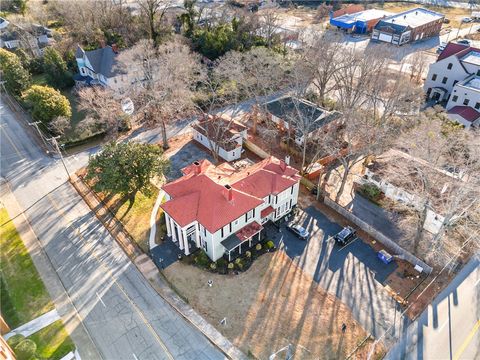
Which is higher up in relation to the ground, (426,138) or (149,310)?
(426,138)

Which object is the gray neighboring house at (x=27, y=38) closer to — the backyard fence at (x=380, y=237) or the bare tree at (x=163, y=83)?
the bare tree at (x=163, y=83)

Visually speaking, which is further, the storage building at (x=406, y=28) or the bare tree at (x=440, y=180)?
the storage building at (x=406, y=28)

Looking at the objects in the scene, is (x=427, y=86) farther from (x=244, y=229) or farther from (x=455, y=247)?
(x=244, y=229)

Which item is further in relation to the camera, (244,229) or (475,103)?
(475,103)

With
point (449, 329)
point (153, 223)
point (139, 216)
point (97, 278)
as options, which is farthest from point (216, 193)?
point (449, 329)

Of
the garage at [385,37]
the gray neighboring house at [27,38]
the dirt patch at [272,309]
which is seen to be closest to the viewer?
the dirt patch at [272,309]

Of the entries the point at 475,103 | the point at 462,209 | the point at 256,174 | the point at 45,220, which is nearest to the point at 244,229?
the point at 256,174

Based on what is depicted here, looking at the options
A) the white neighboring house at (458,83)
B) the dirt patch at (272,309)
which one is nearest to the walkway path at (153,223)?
the dirt patch at (272,309)

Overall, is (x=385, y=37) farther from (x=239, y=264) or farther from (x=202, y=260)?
(x=202, y=260)
